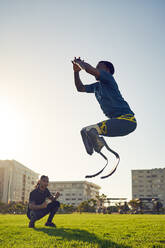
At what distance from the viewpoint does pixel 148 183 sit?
500 feet

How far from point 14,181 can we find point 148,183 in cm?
8008

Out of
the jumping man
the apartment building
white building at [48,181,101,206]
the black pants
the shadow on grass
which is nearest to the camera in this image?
the jumping man

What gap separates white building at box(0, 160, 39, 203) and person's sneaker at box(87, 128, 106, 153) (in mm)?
119834

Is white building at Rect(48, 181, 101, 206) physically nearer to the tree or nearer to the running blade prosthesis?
the tree

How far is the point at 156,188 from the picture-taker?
15038 cm

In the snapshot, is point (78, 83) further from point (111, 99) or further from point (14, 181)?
point (14, 181)

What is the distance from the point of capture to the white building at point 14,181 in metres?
119

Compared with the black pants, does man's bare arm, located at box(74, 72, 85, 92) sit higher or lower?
higher

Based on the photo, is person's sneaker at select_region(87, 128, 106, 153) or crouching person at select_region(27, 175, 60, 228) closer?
person's sneaker at select_region(87, 128, 106, 153)

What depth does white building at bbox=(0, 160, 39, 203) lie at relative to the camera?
119125 mm

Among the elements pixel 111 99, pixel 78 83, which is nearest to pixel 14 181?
pixel 78 83

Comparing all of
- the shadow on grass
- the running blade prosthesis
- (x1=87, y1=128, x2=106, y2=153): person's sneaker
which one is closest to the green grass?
the shadow on grass

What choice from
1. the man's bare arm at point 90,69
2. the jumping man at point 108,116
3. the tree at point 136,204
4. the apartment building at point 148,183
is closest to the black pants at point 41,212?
the jumping man at point 108,116

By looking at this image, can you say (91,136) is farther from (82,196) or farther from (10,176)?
(82,196)
